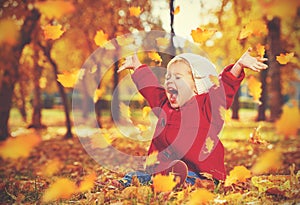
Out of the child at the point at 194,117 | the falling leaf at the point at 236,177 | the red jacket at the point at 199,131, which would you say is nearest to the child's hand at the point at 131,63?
the child at the point at 194,117

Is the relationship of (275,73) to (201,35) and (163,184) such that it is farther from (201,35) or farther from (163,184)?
(163,184)

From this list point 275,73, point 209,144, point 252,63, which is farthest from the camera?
point 275,73

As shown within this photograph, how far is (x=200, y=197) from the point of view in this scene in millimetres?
3188

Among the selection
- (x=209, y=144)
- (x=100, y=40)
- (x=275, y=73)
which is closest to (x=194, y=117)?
(x=209, y=144)

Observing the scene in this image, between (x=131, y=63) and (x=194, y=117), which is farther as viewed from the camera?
(x=131, y=63)

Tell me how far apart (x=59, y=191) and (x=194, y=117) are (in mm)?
1341

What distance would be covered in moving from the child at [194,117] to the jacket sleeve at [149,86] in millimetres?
212

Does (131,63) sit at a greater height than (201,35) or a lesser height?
lesser

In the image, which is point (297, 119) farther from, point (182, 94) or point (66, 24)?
point (66, 24)

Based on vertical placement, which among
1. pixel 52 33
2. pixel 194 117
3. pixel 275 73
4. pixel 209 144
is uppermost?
pixel 52 33

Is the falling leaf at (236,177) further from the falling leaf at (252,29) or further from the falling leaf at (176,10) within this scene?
the falling leaf at (176,10)

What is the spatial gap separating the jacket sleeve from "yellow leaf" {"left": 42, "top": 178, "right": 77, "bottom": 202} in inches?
40.8

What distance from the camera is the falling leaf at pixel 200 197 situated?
10.3 ft

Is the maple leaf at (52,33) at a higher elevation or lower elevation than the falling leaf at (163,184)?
higher
